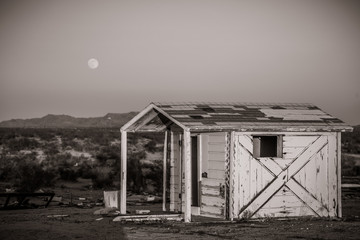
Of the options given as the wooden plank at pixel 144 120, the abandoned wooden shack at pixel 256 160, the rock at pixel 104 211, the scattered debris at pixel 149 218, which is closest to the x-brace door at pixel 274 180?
the abandoned wooden shack at pixel 256 160

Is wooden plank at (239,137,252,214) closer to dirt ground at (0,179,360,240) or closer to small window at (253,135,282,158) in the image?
dirt ground at (0,179,360,240)

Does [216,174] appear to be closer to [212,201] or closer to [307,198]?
[212,201]

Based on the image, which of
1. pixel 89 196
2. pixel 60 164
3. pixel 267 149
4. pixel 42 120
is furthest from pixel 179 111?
pixel 42 120

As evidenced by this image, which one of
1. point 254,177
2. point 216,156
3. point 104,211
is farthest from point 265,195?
point 104,211

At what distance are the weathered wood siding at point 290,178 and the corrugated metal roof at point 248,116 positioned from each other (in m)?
0.29

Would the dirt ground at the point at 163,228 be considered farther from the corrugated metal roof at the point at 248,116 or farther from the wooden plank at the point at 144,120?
the wooden plank at the point at 144,120

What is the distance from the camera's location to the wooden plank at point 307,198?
1775 cm

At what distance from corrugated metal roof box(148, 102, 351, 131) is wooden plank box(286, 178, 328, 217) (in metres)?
1.48

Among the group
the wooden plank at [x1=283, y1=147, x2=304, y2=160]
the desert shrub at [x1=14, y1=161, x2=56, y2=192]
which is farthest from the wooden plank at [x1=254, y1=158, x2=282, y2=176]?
the desert shrub at [x1=14, y1=161, x2=56, y2=192]

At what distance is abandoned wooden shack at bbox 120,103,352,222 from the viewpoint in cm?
1720

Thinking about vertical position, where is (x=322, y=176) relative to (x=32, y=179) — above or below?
above

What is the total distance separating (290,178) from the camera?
58.2 ft

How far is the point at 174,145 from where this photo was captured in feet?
64.7

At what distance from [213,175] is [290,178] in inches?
78.5
